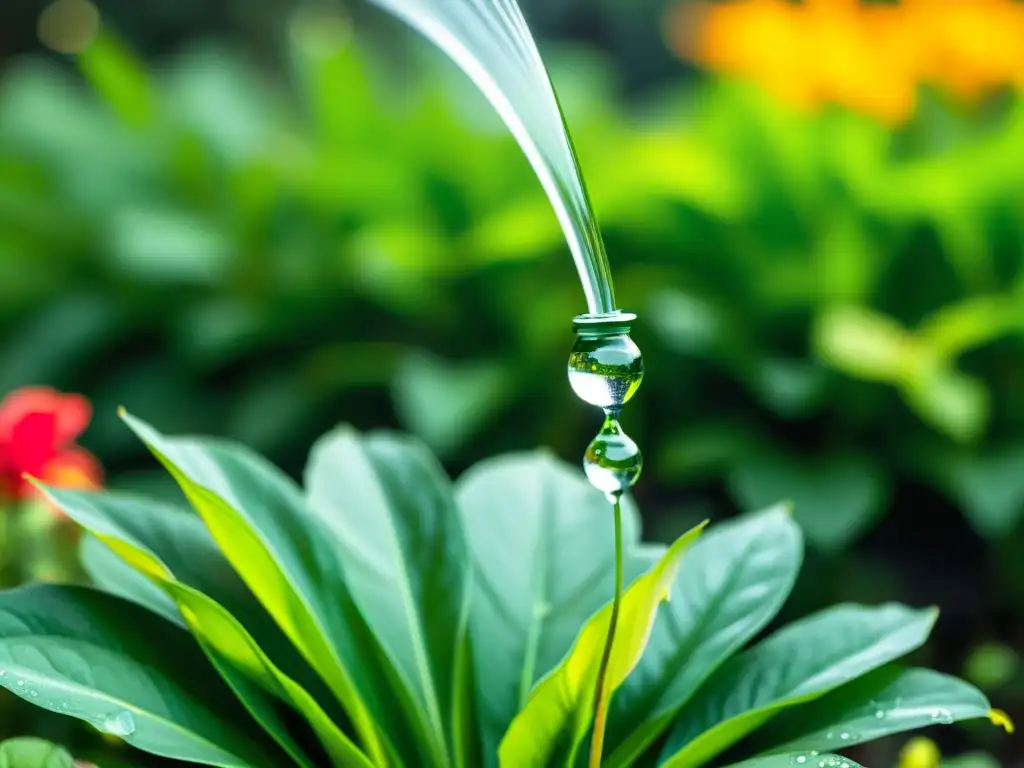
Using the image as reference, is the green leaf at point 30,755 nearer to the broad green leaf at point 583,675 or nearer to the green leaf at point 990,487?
the broad green leaf at point 583,675

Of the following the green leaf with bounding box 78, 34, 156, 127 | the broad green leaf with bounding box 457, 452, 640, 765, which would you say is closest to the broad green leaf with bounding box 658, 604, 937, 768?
the broad green leaf with bounding box 457, 452, 640, 765

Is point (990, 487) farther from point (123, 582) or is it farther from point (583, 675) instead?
point (123, 582)

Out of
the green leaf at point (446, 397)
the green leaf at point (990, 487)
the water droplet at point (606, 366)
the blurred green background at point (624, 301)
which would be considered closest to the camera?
the water droplet at point (606, 366)

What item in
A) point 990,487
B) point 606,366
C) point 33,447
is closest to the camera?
point 606,366

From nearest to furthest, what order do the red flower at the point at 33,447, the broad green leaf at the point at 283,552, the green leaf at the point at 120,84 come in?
the broad green leaf at the point at 283,552
the red flower at the point at 33,447
the green leaf at the point at 120,84

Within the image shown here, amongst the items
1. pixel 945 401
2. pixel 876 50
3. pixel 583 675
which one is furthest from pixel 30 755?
pixel 876 50

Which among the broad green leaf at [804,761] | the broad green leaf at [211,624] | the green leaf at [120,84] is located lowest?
the broad green leaf at [804,761]

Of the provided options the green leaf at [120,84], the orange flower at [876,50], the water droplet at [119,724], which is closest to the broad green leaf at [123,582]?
the water droplet at [119,724]
